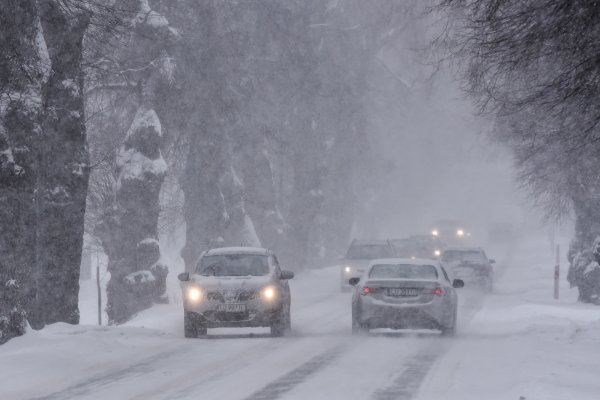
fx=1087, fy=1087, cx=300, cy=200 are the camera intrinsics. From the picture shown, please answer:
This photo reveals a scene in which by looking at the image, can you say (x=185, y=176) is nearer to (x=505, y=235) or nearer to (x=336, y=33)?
(x=336, y=33)

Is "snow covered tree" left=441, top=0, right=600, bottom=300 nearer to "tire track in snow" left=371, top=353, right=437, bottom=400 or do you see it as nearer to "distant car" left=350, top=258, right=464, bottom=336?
"distant car" left=350, top=258, right=464, bottom=336

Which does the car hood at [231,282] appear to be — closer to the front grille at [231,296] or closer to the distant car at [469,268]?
the front grille at [231,296]

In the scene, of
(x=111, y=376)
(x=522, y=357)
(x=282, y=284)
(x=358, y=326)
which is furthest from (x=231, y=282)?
(x=111, y=376)

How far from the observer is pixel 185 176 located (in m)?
33.8

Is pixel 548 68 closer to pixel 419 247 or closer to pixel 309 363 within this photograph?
pixel 309 363

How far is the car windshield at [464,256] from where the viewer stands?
36.4 metres

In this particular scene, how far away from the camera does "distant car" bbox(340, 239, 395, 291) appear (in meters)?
37.4

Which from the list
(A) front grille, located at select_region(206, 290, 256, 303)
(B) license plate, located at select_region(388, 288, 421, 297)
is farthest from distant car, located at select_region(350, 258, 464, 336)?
(A) front grille, located at select_region(206, 290, 256, 303)

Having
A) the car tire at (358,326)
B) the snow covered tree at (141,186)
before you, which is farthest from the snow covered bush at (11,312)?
the snow covered tree at (141,186)

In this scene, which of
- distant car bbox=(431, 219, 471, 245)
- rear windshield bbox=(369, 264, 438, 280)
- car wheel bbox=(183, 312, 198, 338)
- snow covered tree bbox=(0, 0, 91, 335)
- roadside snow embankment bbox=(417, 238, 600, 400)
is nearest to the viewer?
roadside snow embankment bbox=(417, 238, 600, 400)

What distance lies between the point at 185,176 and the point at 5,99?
59.9 ft

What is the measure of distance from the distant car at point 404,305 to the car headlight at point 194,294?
2.99 meters

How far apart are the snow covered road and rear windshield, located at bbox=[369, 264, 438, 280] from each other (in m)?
1.13

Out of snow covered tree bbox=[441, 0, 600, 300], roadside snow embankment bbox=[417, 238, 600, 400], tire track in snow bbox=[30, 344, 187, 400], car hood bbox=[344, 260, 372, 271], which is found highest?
snow covered tree bbox=[441, 0, 600, 300]
